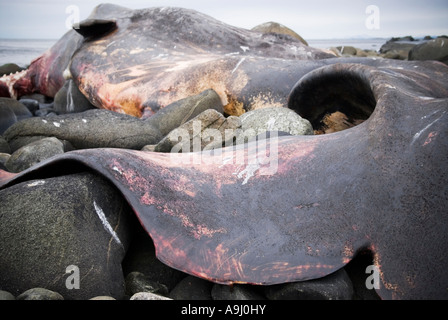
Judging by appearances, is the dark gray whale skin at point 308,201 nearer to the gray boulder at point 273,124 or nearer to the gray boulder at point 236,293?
the gray boulder at point 236,293

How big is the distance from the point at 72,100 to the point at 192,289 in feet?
12.1

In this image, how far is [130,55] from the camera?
13.6 ft

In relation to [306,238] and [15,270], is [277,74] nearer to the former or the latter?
[306,238]

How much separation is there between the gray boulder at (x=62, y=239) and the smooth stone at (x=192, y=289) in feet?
0.63

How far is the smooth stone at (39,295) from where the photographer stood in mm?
1130

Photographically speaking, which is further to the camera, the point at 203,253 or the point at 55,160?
the point at 55,160

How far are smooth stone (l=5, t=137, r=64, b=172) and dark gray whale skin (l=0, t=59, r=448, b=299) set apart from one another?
844 millimetres

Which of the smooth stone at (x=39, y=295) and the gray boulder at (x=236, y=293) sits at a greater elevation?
the smooth stone at (x=39, y=295)

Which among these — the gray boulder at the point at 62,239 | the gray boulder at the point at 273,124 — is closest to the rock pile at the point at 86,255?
the gray boulder at the point at 62,239

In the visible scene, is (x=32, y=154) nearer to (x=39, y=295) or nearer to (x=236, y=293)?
(x=39, y=295)

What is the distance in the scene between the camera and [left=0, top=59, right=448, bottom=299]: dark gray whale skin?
4.06 ft

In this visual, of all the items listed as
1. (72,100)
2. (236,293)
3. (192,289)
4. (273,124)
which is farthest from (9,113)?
(236,293)

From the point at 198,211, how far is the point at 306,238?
0.39 meters
